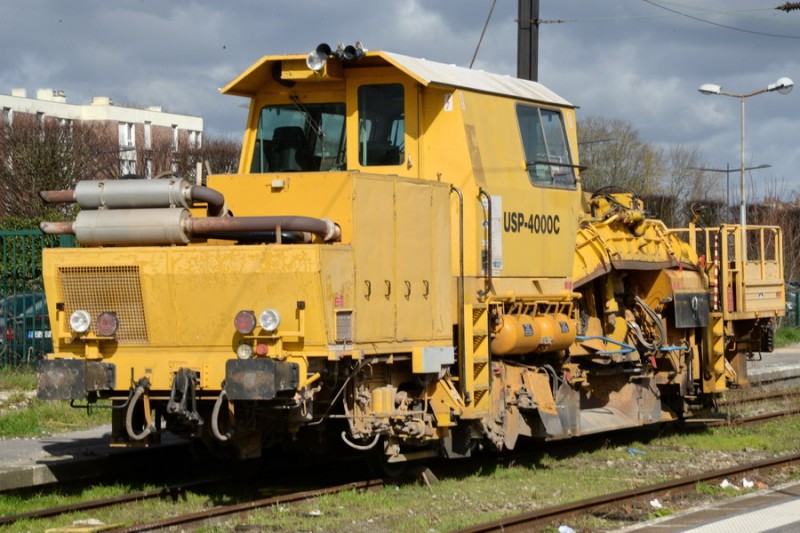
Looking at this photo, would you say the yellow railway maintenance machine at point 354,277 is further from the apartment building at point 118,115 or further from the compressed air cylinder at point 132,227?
the apartment building at point 118,115

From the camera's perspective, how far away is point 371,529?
9.66 metres

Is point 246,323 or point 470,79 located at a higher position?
point 470,79

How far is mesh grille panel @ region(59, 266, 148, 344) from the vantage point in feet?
33.4

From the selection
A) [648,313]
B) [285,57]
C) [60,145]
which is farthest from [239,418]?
[60,145]

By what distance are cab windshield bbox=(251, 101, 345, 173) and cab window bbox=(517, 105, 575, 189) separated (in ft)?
6.83

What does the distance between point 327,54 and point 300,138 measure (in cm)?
106

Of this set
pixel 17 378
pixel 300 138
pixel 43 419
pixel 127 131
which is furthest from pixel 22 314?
pixel 127 131

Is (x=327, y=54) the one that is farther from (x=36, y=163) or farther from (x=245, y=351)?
(x=36, y=163)

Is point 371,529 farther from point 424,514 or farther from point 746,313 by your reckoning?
point 746,313

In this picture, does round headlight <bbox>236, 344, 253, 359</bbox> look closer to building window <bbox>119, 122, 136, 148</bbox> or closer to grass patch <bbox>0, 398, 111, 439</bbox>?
grass patch <bbox>0, 398, 111, 439</bbox>

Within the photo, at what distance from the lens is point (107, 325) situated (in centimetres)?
1027

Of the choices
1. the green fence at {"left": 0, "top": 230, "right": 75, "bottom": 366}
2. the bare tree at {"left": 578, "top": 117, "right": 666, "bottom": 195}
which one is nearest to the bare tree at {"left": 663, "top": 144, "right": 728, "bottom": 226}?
the bare tree at {"left": 578, "top": 117, "right": 666, "bottom": 195}

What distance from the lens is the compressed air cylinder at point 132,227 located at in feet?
32.7

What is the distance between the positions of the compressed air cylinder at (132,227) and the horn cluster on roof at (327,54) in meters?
2.06
